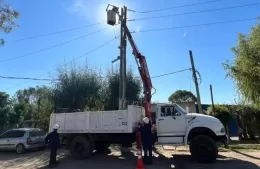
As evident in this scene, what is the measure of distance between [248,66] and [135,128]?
8605 millimetres

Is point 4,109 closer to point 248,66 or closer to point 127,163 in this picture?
point 127,163

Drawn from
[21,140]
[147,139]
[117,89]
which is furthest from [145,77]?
[117,89]

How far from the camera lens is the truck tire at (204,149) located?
39.9 feet

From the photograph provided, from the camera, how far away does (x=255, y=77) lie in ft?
56.6

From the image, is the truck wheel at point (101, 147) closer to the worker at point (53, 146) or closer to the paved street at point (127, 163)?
the paved street at point (127, 163)

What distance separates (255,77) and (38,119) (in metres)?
19.9

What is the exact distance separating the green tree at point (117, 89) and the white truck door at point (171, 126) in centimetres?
1217

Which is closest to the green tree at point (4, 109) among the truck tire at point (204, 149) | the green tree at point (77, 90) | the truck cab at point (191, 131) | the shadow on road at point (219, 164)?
the green tree at point (77, 90)

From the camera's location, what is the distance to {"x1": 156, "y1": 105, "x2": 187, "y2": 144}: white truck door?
13.1 m

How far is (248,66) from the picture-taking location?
1745 centimetres

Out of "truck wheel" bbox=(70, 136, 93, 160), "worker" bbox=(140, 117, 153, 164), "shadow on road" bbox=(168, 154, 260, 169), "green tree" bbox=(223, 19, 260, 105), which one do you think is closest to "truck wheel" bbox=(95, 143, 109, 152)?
"truck wheel" bbox=(70, 136, 93, 160)

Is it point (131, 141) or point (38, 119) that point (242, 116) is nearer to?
point (131, 141)

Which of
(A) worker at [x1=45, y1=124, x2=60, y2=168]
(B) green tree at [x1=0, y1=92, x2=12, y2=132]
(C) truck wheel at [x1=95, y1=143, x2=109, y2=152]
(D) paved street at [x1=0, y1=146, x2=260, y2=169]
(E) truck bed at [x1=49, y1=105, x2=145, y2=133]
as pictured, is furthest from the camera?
(B) green tree at [x1=0, y1=92, x2=12, y2=132]

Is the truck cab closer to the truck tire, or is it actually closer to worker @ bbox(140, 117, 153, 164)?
the truck tire
